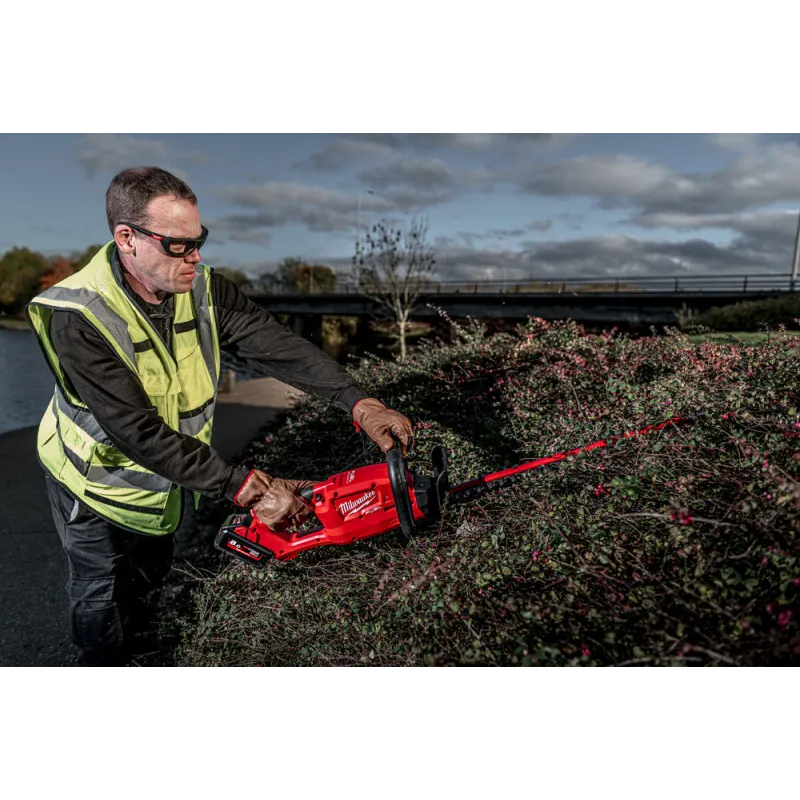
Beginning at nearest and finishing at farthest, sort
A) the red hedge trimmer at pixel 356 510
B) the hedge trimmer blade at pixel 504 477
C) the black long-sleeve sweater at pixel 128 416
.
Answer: the black long-sleeve sweater at pixel 128 416 < the red hedge trimmer at pixel 356 510 < the hedge trimmer blade at pixel 504 477

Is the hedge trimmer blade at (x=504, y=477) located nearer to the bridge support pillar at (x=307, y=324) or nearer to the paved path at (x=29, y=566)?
the paved path at (x=29, y=566)

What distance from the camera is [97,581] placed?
281cm

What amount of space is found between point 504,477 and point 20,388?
10.1 metres

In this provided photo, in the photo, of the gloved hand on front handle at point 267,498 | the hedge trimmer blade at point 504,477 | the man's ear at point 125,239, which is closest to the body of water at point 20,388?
the man's ear at point 125,239

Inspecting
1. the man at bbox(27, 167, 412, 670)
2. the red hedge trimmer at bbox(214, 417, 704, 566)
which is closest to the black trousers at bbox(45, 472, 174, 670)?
the man at bbox(27, 167, 412, 670)

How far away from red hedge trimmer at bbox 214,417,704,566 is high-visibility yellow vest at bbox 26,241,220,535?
46 cm

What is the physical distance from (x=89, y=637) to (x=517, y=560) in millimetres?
2198

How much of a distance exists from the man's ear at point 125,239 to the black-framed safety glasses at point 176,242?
0.03 meters

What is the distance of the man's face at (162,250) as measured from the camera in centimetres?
239

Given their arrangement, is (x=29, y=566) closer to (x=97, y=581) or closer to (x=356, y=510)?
(x=97, y=581)

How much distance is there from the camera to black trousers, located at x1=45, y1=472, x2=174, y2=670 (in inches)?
109

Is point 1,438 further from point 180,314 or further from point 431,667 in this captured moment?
point 431,667

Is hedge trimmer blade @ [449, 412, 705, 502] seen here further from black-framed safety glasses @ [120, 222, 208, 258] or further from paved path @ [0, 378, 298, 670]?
paved path @ [0, 378, 298, 670]

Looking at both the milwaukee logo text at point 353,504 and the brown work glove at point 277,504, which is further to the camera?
the milwaukee logo text at point 353,504
